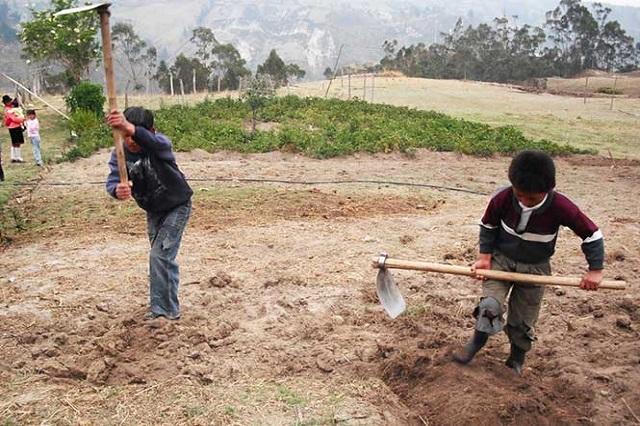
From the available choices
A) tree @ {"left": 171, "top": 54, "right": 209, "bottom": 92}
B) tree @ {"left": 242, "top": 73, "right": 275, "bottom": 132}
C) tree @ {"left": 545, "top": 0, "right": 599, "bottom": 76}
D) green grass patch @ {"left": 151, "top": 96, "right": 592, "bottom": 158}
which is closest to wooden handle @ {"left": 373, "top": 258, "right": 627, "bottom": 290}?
green grass patch @ {"left": 151, "top": 96, "right": 592, "bottom": 158}

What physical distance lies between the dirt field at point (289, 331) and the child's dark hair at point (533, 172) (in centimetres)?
115

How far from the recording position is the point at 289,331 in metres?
4.32

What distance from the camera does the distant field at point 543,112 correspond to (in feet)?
52.7

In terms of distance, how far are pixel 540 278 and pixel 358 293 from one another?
198 cm

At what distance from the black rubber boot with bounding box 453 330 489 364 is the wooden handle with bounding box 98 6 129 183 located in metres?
2.31

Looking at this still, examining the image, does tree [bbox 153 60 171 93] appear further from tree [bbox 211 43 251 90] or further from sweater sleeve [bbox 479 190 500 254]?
sweater sleeve [bbox 479 190 500 254]

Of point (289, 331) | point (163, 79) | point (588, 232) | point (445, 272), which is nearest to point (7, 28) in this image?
point (163, 79)

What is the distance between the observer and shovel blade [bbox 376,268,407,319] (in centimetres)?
369

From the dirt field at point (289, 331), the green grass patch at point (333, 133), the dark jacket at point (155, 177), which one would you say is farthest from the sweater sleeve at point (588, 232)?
the green grass patch at point (333, 133)

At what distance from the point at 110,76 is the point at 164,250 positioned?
1.25 metres

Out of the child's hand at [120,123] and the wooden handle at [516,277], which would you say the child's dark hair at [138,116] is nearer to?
the child's hand at [120,123]

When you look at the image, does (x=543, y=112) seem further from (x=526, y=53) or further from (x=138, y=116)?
(x=526, y=53)

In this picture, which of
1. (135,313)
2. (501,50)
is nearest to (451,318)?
(135,313)

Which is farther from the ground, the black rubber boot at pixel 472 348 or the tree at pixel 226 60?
the tree at pixel 226 60
